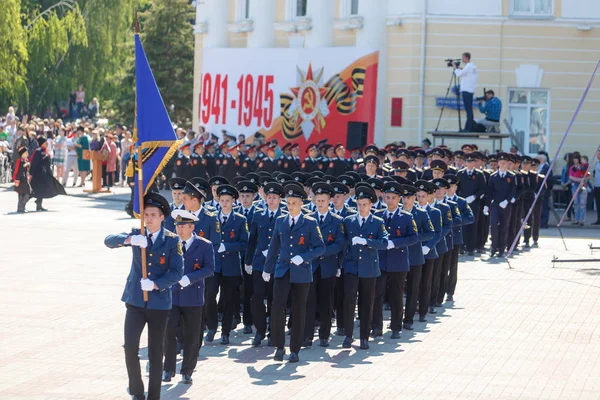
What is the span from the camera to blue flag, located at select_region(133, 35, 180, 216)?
12.0 metres

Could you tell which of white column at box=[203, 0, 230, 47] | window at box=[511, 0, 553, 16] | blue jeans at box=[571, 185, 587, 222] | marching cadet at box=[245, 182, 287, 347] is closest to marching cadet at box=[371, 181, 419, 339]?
marching cadet at box=[245, 182, 287, 347]

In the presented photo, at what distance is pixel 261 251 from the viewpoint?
1521 centimetres

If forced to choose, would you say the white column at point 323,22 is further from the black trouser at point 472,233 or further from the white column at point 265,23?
the black trouser at point 472,233

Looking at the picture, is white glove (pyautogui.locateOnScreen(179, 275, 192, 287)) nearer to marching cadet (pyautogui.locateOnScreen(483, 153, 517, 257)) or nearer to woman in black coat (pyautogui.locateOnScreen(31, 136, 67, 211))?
marching cadet (pyautogui.locateOnScreen(483, 153, 517, 257))

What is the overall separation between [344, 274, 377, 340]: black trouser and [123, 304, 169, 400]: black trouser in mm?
3885

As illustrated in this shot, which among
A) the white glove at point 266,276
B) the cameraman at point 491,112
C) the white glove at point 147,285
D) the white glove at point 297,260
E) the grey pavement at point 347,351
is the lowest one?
the grey pavement at point 347,351

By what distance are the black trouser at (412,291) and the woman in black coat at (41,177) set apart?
16094mm

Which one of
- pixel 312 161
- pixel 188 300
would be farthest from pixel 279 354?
pixel 312 161

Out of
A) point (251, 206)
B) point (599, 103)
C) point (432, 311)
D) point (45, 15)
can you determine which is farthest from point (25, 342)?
point (45, 15)

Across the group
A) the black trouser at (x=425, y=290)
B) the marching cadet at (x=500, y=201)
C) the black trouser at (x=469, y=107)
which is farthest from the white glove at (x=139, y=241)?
the black trouser at (x=469, y=107)

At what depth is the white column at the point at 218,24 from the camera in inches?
1622

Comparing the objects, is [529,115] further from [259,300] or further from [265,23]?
[259,300]

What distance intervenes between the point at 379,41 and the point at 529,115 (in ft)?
15.1

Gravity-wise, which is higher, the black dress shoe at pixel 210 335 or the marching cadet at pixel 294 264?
the marching cadet at pixel 294 264
